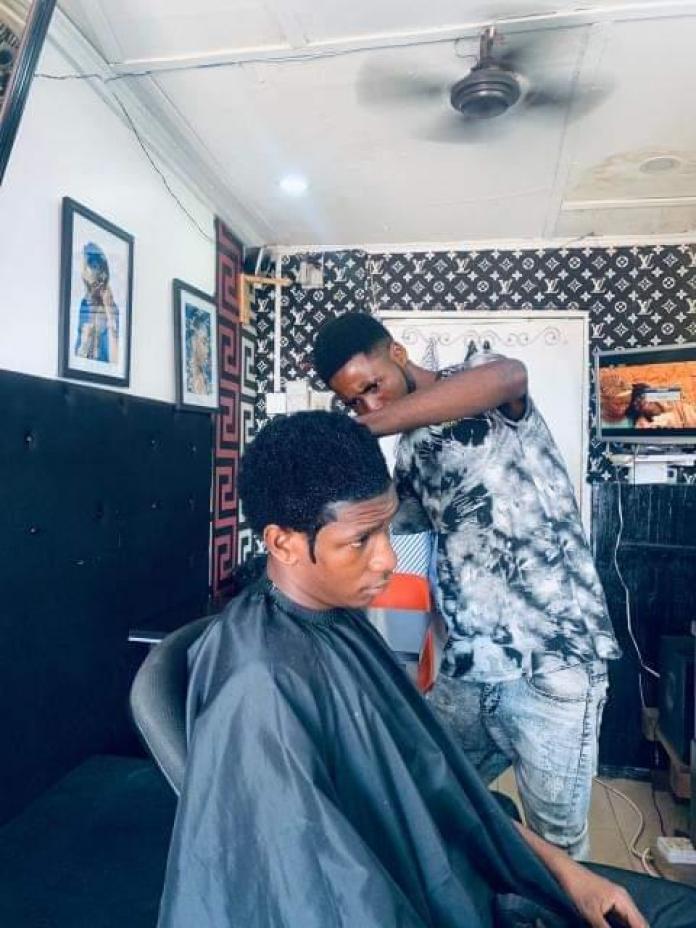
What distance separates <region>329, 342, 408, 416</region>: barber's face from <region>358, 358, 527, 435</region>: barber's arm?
0.26 feet

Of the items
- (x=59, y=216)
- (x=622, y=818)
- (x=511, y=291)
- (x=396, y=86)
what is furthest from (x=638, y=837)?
(x=59, y=216)

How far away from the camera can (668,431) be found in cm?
283

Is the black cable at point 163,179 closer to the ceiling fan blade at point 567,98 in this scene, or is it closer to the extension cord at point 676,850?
the ceiling fan blade at point 567,98

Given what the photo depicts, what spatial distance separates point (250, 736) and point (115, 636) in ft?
3.96

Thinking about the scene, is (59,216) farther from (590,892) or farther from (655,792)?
(655,792)

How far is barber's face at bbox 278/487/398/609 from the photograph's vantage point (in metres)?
0.80

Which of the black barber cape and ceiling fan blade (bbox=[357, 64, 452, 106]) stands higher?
ceiling fan blade (bbox=[357, 64, 452, 106])

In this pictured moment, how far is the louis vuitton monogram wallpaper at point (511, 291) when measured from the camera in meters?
2.89

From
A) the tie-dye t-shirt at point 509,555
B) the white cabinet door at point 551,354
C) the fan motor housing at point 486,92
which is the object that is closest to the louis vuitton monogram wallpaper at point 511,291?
the white cabinet door at point 551,354

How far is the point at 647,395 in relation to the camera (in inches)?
112

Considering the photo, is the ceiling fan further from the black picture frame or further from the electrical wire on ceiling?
the black picture frame

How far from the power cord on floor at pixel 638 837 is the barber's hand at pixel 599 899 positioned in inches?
43.8

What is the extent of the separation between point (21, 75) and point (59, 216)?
16.0 inches

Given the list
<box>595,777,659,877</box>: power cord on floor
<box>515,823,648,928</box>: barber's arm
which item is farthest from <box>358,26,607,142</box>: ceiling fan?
<box>595,777,659,877</box>: power cord on floor
